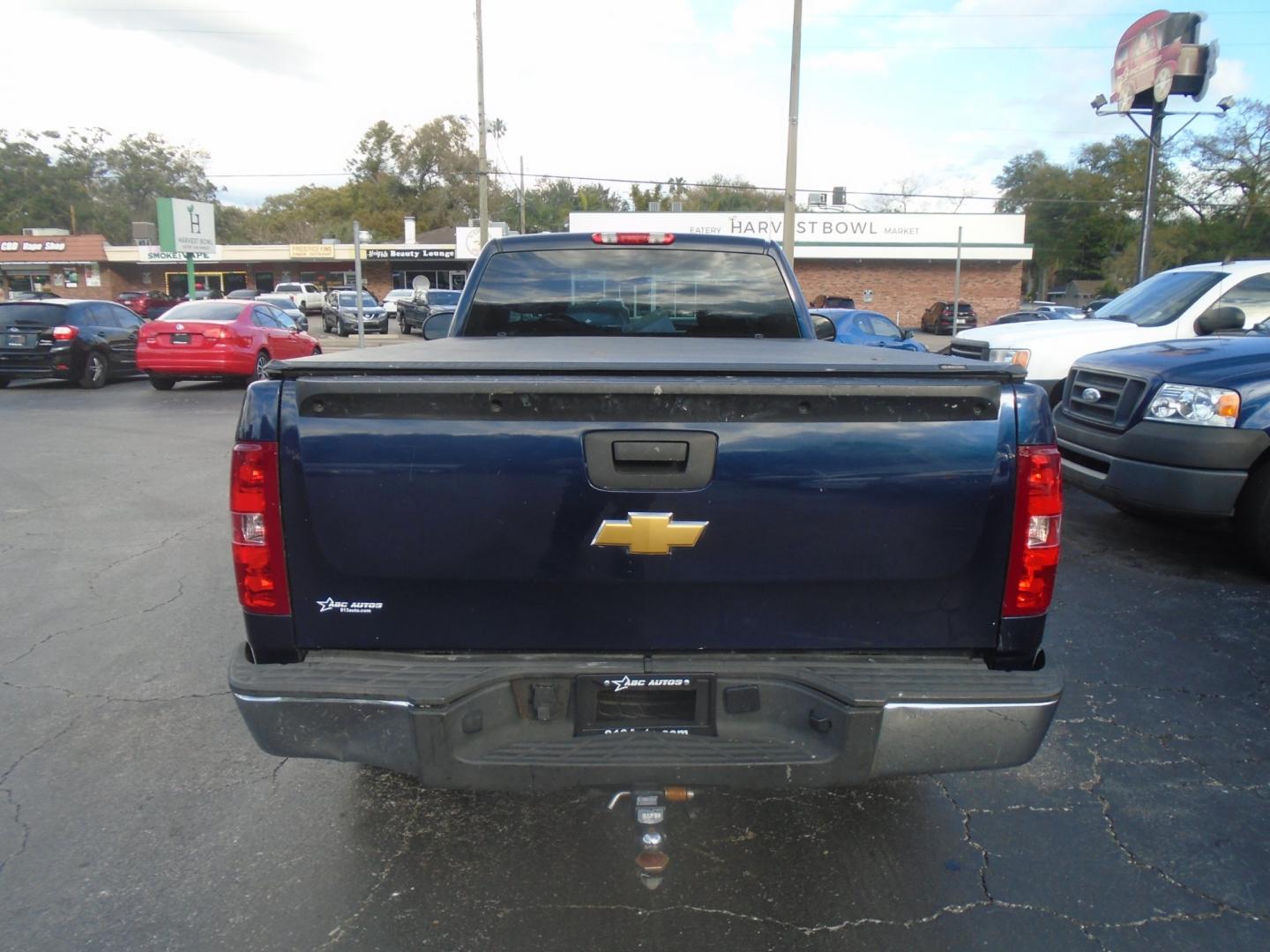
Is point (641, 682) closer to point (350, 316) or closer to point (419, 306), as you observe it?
point (350, 316)

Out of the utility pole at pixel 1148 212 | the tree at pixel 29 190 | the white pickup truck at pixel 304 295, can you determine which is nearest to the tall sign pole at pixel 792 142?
the utility pole at pixel 1148 212

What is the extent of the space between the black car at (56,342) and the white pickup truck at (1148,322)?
1426 centimetres

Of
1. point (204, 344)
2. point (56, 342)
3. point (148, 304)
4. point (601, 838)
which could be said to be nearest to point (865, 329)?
point (204, 344)

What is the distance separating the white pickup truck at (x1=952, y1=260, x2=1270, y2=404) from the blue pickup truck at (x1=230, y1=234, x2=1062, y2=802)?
20.1ft

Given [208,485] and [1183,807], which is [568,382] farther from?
[208,485]

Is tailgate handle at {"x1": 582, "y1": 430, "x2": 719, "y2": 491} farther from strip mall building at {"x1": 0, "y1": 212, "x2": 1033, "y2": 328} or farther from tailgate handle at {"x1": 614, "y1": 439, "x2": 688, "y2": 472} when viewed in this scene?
strip mall building at {"x1": 0, "y1": 212, "x2": 1033, "y2": 328}

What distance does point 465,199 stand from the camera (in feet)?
259

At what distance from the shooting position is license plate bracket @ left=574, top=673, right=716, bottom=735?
2357 mm

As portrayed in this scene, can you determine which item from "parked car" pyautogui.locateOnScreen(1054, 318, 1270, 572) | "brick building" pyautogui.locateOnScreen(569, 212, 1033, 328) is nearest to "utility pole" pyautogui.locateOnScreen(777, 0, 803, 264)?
"parked car" pyautogui.locateOnScreen(1054, 318, 1270, 572)

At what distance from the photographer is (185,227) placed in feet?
94.0

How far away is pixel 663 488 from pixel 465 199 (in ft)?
268

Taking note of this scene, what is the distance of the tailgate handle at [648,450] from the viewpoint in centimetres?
227

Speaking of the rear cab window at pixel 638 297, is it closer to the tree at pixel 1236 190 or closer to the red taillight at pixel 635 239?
the red taillight at pixel 635 239

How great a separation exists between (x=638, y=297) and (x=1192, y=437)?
3.52m
